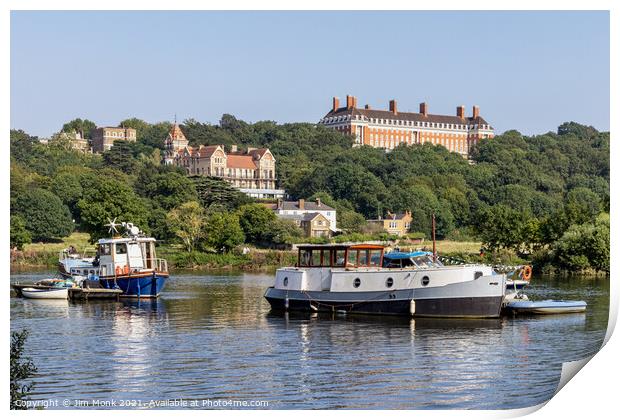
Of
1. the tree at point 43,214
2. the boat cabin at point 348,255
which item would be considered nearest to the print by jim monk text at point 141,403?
the boat cabin at point 348,255

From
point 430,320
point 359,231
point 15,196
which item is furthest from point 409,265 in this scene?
point 359,231

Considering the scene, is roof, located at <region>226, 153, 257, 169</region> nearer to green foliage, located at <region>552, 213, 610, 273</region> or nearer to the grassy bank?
the grassy bank

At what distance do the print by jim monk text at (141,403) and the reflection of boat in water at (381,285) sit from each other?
9095 millimetres

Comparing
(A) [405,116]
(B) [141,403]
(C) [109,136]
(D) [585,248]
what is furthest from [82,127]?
(B) [141,403]

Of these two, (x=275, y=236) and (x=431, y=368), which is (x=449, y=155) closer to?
(x=275, y=236)

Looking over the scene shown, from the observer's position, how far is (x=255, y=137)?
300ft

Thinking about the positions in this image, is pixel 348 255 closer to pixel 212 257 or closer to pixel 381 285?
pixel 381 285

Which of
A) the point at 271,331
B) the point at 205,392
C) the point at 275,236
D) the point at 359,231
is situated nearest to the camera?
the point at 205,392

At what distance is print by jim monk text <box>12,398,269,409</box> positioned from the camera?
12.5 meters

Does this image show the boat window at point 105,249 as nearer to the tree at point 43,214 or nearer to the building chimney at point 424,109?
the tree at point 43,214

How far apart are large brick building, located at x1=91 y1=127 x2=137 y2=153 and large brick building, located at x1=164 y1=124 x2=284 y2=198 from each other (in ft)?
26.4

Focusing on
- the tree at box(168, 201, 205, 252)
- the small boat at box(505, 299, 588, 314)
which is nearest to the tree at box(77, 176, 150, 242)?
the tree at box(168, 201, 205, 252)

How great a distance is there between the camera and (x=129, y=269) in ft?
89.5

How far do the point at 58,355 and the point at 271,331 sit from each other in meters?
4.65
